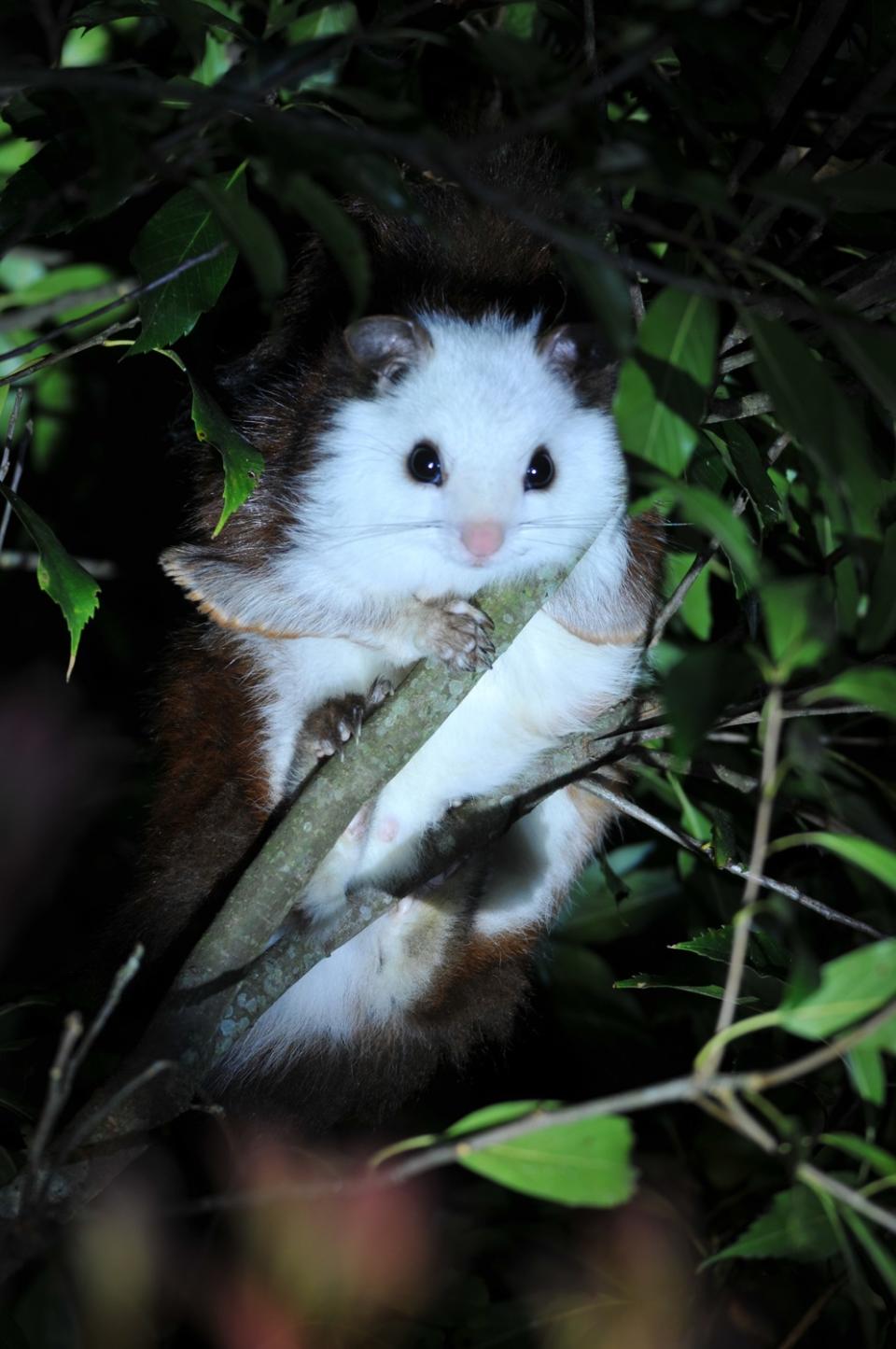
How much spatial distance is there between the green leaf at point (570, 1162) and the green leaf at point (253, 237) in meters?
0.88

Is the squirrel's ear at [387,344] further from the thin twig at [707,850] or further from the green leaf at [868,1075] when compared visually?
the green leaf at [868,1075]

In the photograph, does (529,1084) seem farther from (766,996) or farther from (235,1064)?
(766,996)

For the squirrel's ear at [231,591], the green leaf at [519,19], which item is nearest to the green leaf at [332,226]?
the squirrel's ear at [231,591]

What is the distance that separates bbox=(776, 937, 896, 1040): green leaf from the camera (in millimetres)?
1111

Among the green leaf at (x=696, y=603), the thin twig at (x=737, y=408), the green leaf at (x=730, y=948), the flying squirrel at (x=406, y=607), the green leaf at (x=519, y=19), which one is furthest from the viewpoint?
the green leaf at (x=696, y=603)

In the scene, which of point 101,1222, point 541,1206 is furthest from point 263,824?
point 541,1206

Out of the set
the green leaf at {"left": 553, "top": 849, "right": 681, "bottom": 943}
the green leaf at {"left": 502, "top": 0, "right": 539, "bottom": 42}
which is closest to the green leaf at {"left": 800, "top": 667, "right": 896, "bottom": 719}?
the green leaf at {"left": 502, "top": 0, "right": 539, "bottom": 42}

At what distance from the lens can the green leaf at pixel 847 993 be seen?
43.8 inches

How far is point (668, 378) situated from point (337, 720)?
3.91 ft

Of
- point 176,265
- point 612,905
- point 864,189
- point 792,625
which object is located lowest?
point 612,905

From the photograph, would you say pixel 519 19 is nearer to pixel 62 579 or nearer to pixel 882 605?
pixel 62 579

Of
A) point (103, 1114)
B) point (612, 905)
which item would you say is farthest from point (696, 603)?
point (103, 1114)

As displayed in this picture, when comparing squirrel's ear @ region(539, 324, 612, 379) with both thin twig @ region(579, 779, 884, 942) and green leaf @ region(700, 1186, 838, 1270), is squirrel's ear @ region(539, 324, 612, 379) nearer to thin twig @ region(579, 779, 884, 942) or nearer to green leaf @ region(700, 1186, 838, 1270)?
thin twig @ region(579, 779, 884, 942)

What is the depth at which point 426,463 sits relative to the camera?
7.39 feet
